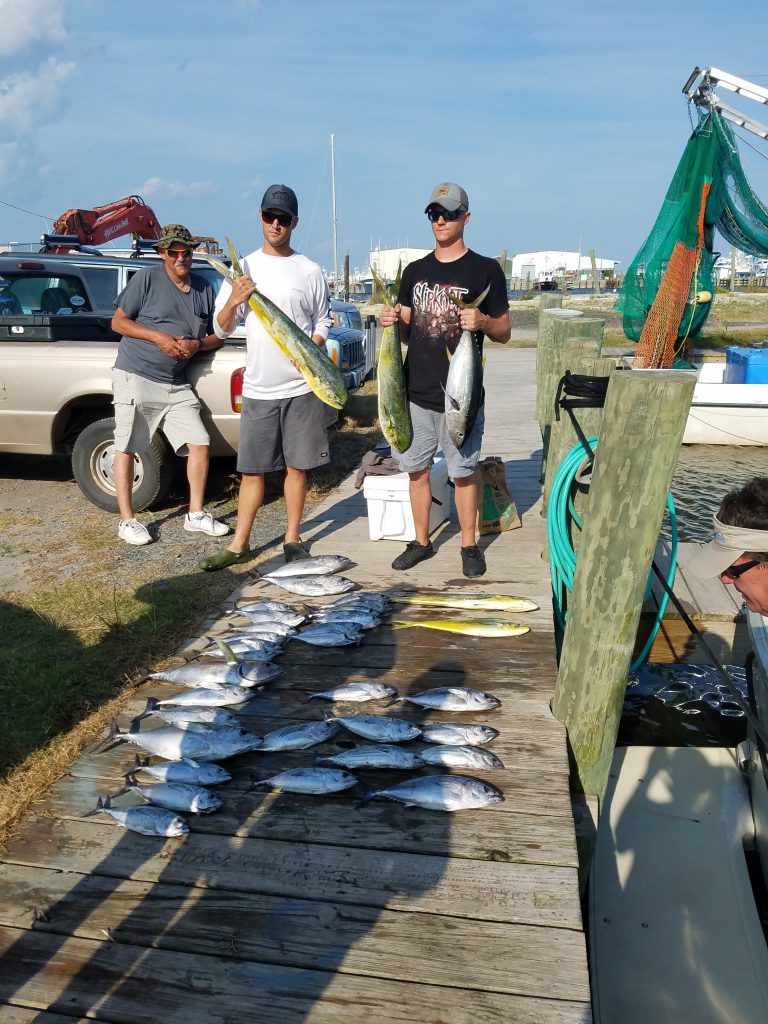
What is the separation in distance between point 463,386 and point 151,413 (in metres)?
2.95

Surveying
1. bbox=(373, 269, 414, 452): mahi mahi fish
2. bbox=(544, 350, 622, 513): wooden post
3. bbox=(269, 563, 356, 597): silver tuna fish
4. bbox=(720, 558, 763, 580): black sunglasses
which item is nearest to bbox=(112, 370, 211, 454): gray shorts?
bbox=(269, 563, 356, 597): silver tuna fish

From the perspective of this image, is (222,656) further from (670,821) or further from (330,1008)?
(670,821)

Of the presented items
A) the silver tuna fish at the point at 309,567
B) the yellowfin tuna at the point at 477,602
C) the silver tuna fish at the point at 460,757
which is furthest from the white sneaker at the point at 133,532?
the silver tuna fish at the point at 460,757

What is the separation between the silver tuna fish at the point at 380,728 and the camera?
318 cm

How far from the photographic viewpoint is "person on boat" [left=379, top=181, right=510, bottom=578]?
14.8 ft

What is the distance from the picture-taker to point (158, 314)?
19.8 feet

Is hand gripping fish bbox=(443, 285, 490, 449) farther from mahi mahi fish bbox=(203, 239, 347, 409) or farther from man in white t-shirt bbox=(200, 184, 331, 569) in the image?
man in white t-shirt bbox=(200, 184, 331, 569)

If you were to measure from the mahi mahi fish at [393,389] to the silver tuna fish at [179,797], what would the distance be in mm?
2413

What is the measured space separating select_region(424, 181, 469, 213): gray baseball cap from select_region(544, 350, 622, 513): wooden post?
1177 mm

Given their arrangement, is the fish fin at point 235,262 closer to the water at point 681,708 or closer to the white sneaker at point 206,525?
the white sneaker at point 206,525

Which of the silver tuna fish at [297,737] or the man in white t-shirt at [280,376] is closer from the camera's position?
the silver tuna fish at [297,737]

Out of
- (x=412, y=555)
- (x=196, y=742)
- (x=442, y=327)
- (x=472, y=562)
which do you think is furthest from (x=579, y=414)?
(x=196, y=742)

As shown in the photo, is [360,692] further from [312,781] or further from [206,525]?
[206,525]

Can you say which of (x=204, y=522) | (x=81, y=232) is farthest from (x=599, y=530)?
(x=81, y=232)
